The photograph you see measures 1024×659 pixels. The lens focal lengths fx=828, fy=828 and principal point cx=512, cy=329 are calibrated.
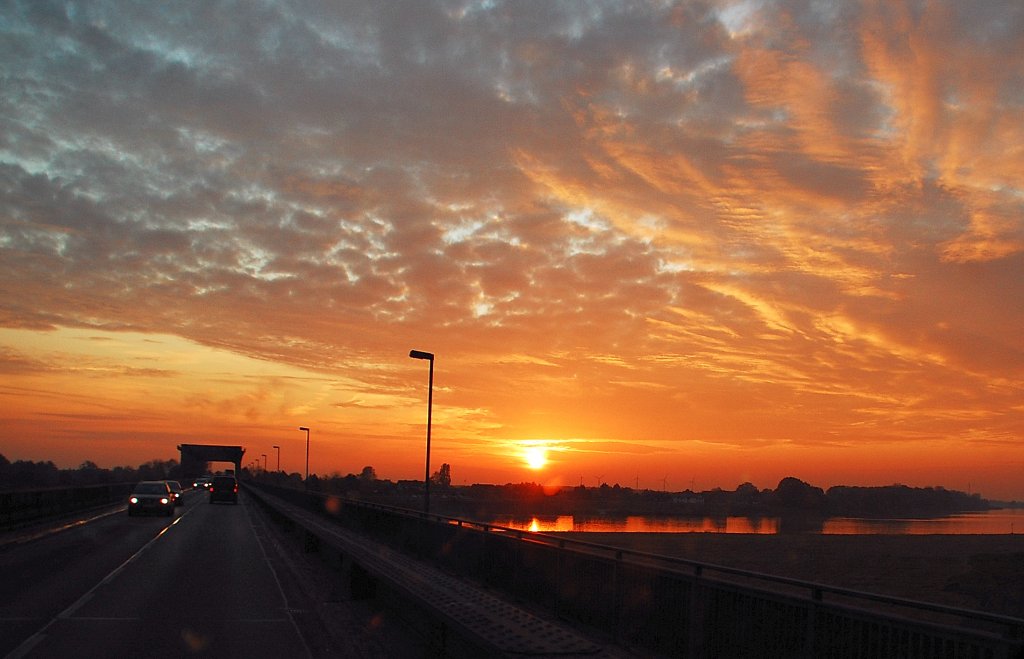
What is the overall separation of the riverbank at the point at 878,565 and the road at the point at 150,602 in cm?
1186

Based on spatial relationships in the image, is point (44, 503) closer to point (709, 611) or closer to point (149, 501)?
point (149, 501)

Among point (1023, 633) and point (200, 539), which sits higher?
point (1023, 633)

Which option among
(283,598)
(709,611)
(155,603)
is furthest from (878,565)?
(155,603)

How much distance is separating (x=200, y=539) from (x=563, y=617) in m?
20.3

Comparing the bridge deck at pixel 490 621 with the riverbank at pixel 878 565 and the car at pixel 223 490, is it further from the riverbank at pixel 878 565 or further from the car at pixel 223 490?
the car at pixel 223 490

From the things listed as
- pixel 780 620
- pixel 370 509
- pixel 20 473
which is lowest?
pixel 20 473

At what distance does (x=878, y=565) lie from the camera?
37312 millimetres

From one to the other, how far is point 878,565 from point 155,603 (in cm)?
3283

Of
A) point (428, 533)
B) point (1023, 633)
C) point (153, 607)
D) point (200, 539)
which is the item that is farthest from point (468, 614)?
point (200, 539)

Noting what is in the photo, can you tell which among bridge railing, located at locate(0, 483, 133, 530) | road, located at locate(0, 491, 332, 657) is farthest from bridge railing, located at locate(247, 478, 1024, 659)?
bridge railing, located at locate(0, 483, 133, 530)

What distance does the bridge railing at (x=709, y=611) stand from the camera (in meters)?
6.68

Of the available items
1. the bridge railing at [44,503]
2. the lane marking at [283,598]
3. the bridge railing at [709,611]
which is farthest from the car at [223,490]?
the bridge railing at [709,611]

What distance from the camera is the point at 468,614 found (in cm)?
998

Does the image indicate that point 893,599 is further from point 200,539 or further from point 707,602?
point 200,539
